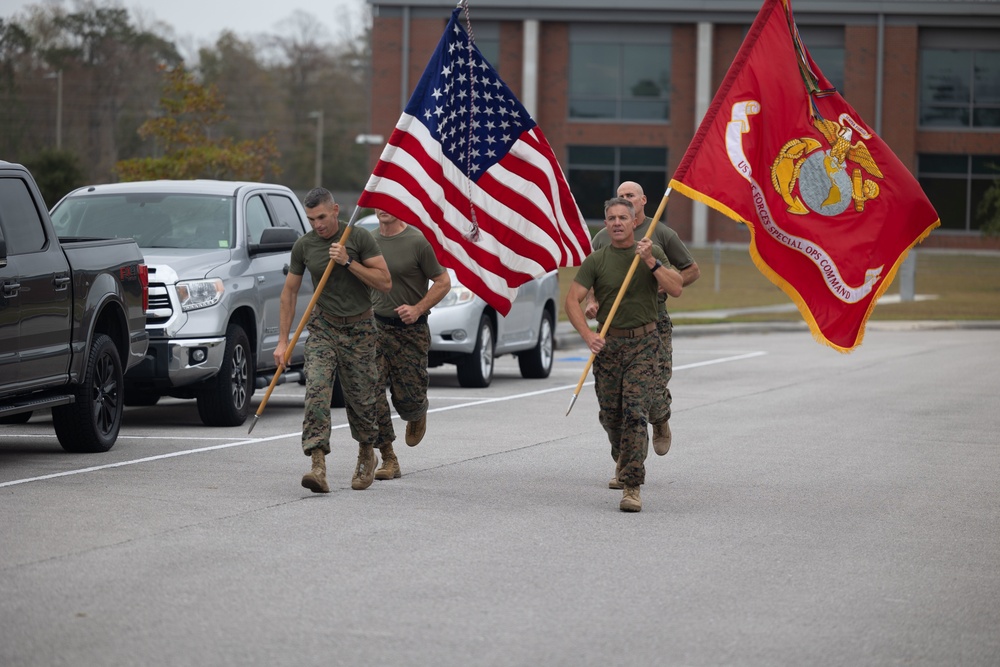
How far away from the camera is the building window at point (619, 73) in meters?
65.6

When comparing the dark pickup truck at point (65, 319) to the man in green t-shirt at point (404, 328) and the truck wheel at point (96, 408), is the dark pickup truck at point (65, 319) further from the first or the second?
the man in green t-shirt at point (404, 328)

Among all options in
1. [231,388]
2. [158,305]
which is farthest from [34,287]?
[231,388]

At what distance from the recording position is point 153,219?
14562 mm

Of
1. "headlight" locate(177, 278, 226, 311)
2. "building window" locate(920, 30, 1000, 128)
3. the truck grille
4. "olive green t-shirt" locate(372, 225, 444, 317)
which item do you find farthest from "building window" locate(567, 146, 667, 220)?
"olive green t-shirt" locate(372, 225, 444, 317)

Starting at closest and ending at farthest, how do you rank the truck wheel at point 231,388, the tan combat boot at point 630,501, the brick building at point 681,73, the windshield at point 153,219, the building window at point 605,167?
the tan combat boot at point 630,501 → the truck wheel at point 231,388 → the windshield at point 153,219 → the brick building at point 681,73 → the building window at point 605,167

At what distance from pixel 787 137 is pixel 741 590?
4.48 m

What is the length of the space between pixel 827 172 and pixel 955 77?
189ft

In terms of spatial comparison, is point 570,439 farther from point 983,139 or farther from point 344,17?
point 344,17

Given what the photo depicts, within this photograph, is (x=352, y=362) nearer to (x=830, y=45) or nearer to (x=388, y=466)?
(x=388, y=466)

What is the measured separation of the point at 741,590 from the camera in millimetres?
7254

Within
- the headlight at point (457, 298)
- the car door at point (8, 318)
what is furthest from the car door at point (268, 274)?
the car door at point (8, 318)

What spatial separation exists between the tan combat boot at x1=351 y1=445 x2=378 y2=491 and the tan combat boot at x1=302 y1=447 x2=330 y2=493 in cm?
25

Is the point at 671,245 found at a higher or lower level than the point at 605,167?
lower

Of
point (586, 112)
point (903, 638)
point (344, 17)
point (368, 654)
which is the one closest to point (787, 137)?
point (903, 638)
